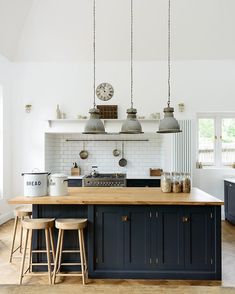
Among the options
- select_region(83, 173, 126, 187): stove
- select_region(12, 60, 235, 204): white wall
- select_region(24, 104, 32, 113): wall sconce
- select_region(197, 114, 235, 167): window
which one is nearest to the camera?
select_region(83, 173, 126, 187): stove

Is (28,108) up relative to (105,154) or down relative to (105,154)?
up

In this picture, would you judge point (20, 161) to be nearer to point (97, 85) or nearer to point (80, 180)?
point (80, 180)

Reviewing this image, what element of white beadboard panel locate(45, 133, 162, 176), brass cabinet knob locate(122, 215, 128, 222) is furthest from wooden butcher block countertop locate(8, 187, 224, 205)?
white beadboard panel locate(45, 133, 162, 176)

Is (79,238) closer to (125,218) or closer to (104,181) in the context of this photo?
(125,218)

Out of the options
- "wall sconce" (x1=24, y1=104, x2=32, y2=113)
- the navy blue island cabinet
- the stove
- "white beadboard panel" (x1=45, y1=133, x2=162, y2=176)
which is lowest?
the navy blue island cabinet

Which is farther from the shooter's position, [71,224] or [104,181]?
[104,181]

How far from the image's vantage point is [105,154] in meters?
6.78

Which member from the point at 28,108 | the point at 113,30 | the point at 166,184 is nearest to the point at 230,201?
the point at 166,184

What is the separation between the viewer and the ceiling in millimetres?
5828

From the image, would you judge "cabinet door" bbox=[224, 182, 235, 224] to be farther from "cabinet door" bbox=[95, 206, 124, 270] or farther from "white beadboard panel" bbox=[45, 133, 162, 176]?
"cabinet door" bbox=[95, 206, 124, 270]

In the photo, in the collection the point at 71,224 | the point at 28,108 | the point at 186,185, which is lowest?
the point at 71,224

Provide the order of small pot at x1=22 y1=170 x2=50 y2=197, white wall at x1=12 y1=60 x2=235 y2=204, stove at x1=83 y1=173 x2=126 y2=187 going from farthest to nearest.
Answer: white wall at x1=12 y1=60 x2=235 y2=204, stove at x1=83 y1=173 x2=126 y2=187, small pot at x1=22 y1=170 x2=50 y2=197

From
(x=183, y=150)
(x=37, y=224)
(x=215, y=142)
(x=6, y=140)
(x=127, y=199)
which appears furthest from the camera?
(x=215, y=142)

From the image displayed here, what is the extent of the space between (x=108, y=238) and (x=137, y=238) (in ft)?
1.16
